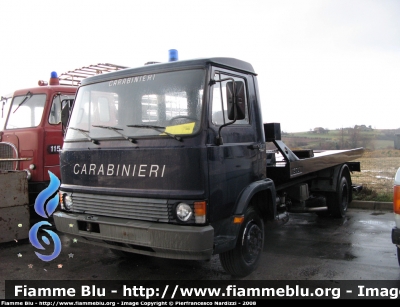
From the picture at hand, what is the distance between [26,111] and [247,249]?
4.86 meters

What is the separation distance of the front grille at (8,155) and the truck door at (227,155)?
4.38 m

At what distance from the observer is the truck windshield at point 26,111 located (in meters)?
6.54

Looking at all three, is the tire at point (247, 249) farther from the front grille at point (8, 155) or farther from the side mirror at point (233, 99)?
the front grille at point (8, 155)

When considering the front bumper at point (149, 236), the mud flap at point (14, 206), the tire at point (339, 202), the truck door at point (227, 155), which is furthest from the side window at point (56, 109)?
Answer: the tire at point (339, 202)

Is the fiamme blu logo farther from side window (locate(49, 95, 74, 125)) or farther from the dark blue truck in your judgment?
side window (locate(49, 95, 74, 125))

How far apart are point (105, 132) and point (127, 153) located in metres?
0.46

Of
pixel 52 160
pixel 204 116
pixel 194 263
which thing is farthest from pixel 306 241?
pixel 52 160

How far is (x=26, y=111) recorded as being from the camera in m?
6.70

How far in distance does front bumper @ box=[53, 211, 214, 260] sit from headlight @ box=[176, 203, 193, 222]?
0.08 meters

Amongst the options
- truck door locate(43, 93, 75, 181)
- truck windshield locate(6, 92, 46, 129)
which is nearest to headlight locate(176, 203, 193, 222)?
truck door locate(43, 93, 75, 181)

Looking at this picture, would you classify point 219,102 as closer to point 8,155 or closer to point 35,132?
point 35,132

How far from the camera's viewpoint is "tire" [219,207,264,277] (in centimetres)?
397

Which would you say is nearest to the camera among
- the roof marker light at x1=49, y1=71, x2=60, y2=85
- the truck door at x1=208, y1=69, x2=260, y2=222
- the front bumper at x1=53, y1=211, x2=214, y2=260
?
the front bumper at x1=53, y1=211, x2=214, y2=260

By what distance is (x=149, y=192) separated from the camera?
11.7 feet
